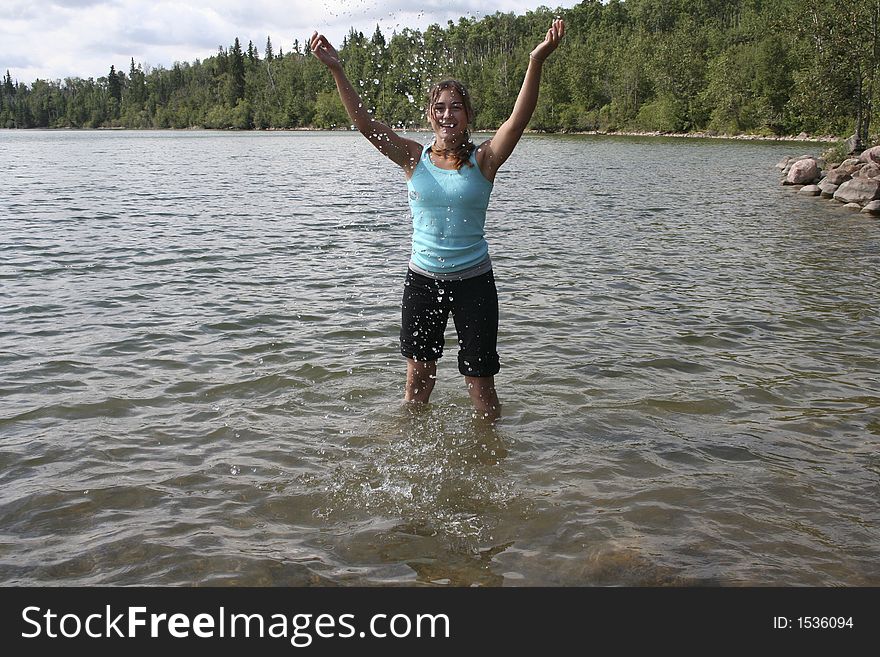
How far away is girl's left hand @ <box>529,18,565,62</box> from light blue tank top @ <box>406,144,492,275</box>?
2.67 ft

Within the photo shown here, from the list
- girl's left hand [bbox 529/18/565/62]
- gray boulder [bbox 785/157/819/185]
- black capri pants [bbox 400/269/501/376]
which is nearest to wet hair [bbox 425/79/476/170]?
girl's left hand [bbox 529/18/565/62]

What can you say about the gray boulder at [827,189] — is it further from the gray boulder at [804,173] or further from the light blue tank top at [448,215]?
the light blue tank top at [448,215]

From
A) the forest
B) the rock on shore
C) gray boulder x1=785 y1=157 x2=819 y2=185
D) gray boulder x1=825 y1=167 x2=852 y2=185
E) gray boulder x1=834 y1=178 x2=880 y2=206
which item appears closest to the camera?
the forest

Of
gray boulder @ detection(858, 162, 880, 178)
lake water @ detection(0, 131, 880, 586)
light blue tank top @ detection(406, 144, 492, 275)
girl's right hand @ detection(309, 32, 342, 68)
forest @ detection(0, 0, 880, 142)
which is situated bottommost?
lake water @ detection(0, 131, 880, 586)

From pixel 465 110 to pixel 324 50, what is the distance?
1111 mm

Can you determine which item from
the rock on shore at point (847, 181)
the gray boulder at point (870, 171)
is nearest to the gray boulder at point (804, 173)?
the rock on shore at point (847, 181)

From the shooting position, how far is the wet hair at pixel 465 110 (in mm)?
5582

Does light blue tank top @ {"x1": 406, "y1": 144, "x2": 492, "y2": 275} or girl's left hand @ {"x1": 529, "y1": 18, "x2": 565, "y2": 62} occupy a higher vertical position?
girl's left hand @ {"x1": 529, "y1": 18, "x2": 565, "y2": 62}

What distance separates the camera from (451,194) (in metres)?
5.60

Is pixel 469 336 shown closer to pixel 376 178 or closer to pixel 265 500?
pixel 265 500

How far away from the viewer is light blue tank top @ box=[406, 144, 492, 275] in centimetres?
558

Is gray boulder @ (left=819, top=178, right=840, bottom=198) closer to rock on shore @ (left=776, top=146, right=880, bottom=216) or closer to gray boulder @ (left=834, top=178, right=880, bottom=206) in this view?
rock on shore @ (left=776, top=146, right=880, bottom=216)

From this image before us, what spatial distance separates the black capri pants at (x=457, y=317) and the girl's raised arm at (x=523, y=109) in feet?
2.96

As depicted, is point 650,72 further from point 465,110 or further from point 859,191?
point 465,110
